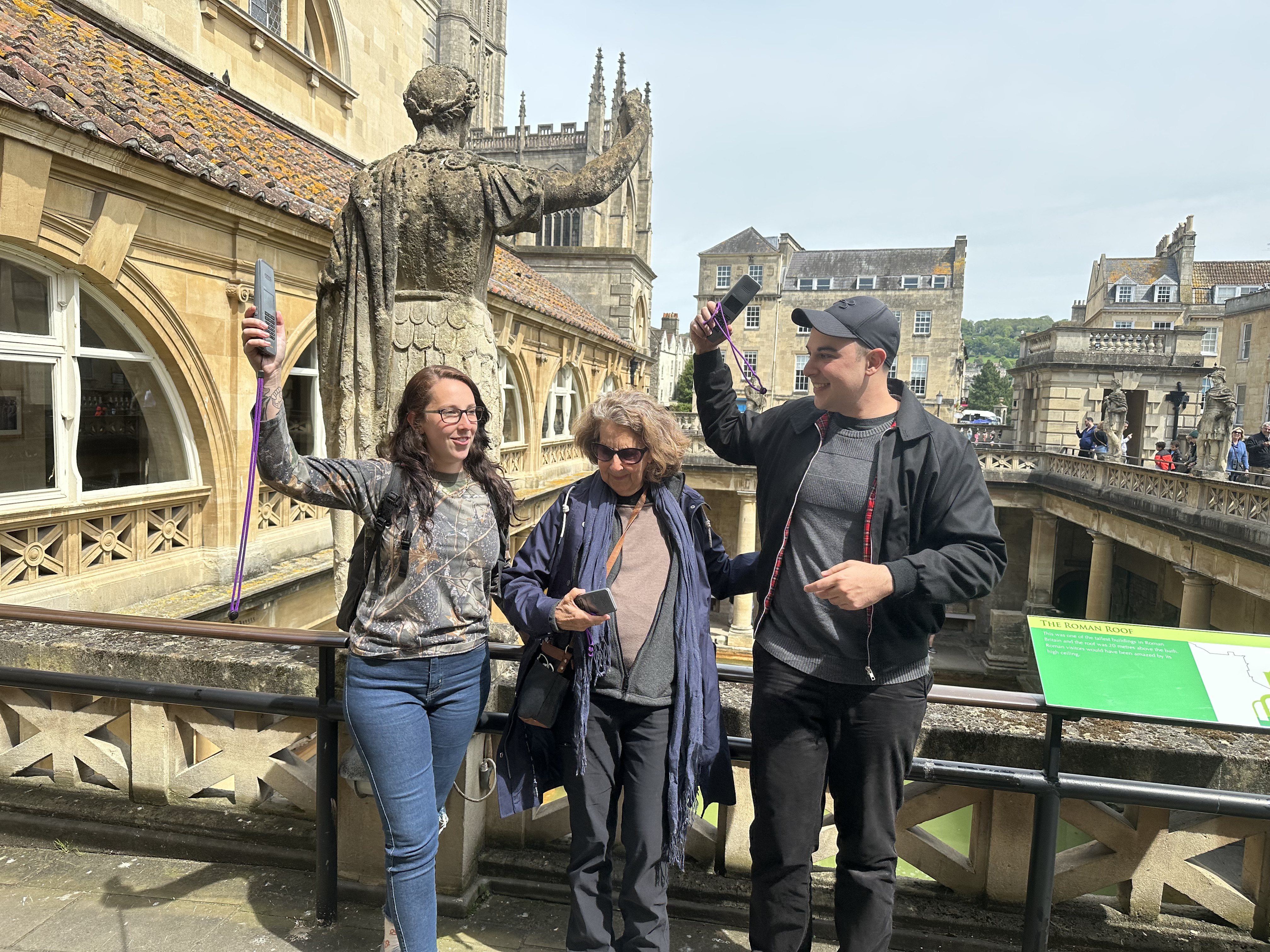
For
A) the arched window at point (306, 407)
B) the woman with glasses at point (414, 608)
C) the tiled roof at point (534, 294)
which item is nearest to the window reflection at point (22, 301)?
the arched window at point (306, 407)

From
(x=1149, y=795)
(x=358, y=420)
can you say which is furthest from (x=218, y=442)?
(x=1149, y=795)

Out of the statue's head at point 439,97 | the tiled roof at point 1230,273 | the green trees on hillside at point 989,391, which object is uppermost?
the tiled roof at point 1230,273

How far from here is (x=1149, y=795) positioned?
2.25 meters

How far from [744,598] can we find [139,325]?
19608mm

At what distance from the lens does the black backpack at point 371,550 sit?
84.1 inches

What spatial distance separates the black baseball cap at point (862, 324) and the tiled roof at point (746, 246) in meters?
55.5

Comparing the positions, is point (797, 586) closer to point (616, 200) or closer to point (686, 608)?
point (686, 608)

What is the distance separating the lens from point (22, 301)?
580cm

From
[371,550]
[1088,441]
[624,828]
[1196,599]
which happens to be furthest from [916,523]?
[1088,441]

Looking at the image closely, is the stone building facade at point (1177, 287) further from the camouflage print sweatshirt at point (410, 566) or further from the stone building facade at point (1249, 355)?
the camouflage print sweatshirt at point (410, 566)

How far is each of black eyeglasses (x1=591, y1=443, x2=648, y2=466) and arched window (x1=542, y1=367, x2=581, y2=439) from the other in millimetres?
16105

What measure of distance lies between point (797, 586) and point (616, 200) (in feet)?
120

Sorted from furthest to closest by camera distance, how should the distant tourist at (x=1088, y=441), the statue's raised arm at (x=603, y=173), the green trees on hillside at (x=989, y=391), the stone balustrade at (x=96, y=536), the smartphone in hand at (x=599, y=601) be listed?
the green trees on hillside at (x=989, y=391), the distant tourist at (x=1088, y=441), the stone balustrade at (x=96, y=536), the statue's raised arm at (x=603, y=173), the smartphone in hand at (x=599, y=601)

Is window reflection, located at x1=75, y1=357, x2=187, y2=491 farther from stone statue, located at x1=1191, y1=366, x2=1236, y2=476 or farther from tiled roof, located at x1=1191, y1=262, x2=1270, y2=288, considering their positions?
tiled roof, located at x1=1191, y1=262, x2=1270, y2=288
